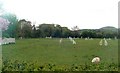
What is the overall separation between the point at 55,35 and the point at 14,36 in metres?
1.27

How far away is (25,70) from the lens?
5.18 m

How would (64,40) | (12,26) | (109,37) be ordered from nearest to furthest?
(12,26) → (109,37) → (64,40)

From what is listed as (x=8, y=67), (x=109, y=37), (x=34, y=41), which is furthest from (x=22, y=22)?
(x=8, y=67)

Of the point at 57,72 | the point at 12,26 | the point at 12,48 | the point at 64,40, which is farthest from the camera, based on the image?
the point at 64,40

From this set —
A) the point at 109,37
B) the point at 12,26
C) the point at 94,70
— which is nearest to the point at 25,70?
the point at 94,70

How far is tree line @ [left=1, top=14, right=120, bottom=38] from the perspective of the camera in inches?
364

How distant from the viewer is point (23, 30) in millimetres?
9883

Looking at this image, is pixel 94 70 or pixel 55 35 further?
pixel 55 35

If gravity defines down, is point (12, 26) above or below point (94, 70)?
above

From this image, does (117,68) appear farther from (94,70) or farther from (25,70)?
(25,70)

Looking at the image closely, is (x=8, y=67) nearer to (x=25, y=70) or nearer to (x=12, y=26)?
(x=25, y=70)

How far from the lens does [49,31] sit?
984cm

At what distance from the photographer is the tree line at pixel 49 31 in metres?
9.26

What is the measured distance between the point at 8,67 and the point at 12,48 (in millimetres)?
A: 4426
